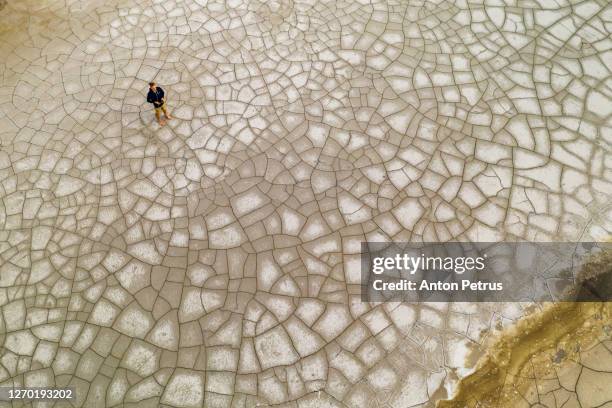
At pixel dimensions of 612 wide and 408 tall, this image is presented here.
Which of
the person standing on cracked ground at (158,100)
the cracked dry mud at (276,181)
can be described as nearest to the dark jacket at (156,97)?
the person standing on cracked ground at (158,100)

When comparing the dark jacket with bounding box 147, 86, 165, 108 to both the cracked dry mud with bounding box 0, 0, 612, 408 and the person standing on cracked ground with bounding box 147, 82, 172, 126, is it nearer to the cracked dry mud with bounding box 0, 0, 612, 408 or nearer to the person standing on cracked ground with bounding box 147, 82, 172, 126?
the person standing on cracked ground with bounding box 147, 82, 172, 126

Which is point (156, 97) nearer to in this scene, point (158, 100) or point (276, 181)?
point (158, 100)

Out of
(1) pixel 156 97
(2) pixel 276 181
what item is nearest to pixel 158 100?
(1) pixel 156 97

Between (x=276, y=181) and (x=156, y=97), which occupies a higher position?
(x=156, y=97)

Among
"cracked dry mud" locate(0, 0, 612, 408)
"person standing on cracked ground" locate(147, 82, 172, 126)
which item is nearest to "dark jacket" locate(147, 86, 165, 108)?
"person standing on cracked ground" locate(147, 82, 172, 126)

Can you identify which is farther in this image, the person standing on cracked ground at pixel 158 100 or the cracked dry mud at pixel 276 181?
the person standing on cracked ground at pixel 158 100

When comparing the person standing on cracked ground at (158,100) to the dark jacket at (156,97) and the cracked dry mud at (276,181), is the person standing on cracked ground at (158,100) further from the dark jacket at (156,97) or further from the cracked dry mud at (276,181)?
the cracked dry mud at (276,181)

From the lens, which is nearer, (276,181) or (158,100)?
(276,181)

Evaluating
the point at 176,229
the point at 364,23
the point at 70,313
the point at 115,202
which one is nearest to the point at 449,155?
the point at 364,23
